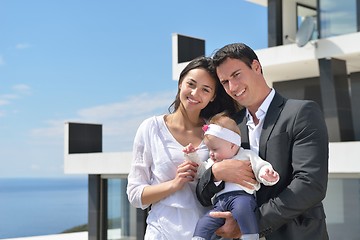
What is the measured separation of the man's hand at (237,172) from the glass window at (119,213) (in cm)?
1373

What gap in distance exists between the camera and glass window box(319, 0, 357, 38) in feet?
47.9

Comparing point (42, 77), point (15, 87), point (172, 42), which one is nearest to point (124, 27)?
point (42, 77)

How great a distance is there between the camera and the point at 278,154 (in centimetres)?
295

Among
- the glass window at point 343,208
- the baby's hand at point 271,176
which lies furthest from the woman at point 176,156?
the glass window at point 343,208

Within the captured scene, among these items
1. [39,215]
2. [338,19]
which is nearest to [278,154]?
[338,19]

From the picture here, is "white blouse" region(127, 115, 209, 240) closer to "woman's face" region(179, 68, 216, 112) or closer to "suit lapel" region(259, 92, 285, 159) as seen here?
"woman's face" region(179, 68, 216, 112)

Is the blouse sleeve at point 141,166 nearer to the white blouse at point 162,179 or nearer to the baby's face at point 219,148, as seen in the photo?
the white blouse at point 162,179

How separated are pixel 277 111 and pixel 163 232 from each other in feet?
3.01

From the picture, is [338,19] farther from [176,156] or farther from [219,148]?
[219,148]

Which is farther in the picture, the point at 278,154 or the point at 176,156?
the point at 176,156

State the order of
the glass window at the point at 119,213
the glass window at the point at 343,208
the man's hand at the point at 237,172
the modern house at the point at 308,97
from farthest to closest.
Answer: the glass window at the point at 119,213 < the modern house at the point at 308,97 < the glass window at the point at 343,208 < the man's hand at the point at 237,172

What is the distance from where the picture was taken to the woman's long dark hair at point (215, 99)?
11.3 ft

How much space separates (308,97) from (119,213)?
227 inches

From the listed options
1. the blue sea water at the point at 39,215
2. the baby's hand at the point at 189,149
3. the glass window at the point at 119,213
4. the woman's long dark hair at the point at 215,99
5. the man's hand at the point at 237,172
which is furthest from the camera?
the blue sea water at the point at 39,215
